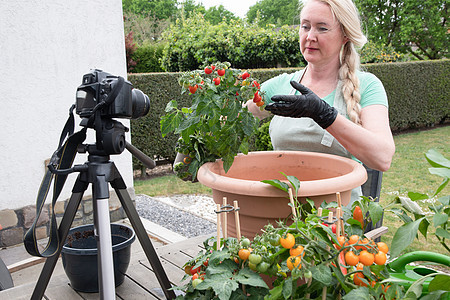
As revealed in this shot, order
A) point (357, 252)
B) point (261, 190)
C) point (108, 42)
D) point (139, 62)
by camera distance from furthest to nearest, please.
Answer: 1. point (139, 62)
2. point (108, 42)
3. point (261, 190)
4. point (357, 252)

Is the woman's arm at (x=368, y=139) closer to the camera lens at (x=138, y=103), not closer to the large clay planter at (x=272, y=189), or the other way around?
the large clay planter at (x=272, y=189)

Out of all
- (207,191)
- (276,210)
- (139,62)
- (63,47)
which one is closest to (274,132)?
(276,210)

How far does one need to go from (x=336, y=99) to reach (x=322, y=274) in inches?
46.2

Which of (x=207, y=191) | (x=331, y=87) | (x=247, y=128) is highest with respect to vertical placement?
(x=331, y=87)

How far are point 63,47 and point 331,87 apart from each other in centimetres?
236

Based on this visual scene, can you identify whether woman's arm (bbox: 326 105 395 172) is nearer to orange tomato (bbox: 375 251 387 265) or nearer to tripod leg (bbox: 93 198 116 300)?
orange tomato (bbox: 375 251 387 265)

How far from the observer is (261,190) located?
3.61ft

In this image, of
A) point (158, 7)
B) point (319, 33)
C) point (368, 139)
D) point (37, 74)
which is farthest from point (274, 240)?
point (158, 7)

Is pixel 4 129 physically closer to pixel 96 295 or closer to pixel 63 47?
pixel 63 47

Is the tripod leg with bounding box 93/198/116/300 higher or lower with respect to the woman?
lower

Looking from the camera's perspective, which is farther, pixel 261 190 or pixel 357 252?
pixel 261 190

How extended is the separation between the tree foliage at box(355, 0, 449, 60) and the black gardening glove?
11.9m

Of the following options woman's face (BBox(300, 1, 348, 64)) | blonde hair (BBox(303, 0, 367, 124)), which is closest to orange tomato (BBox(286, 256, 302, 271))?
blonde hair (BBox(303, 0, 367, 124))

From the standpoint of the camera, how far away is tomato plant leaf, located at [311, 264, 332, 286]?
2.41ft
